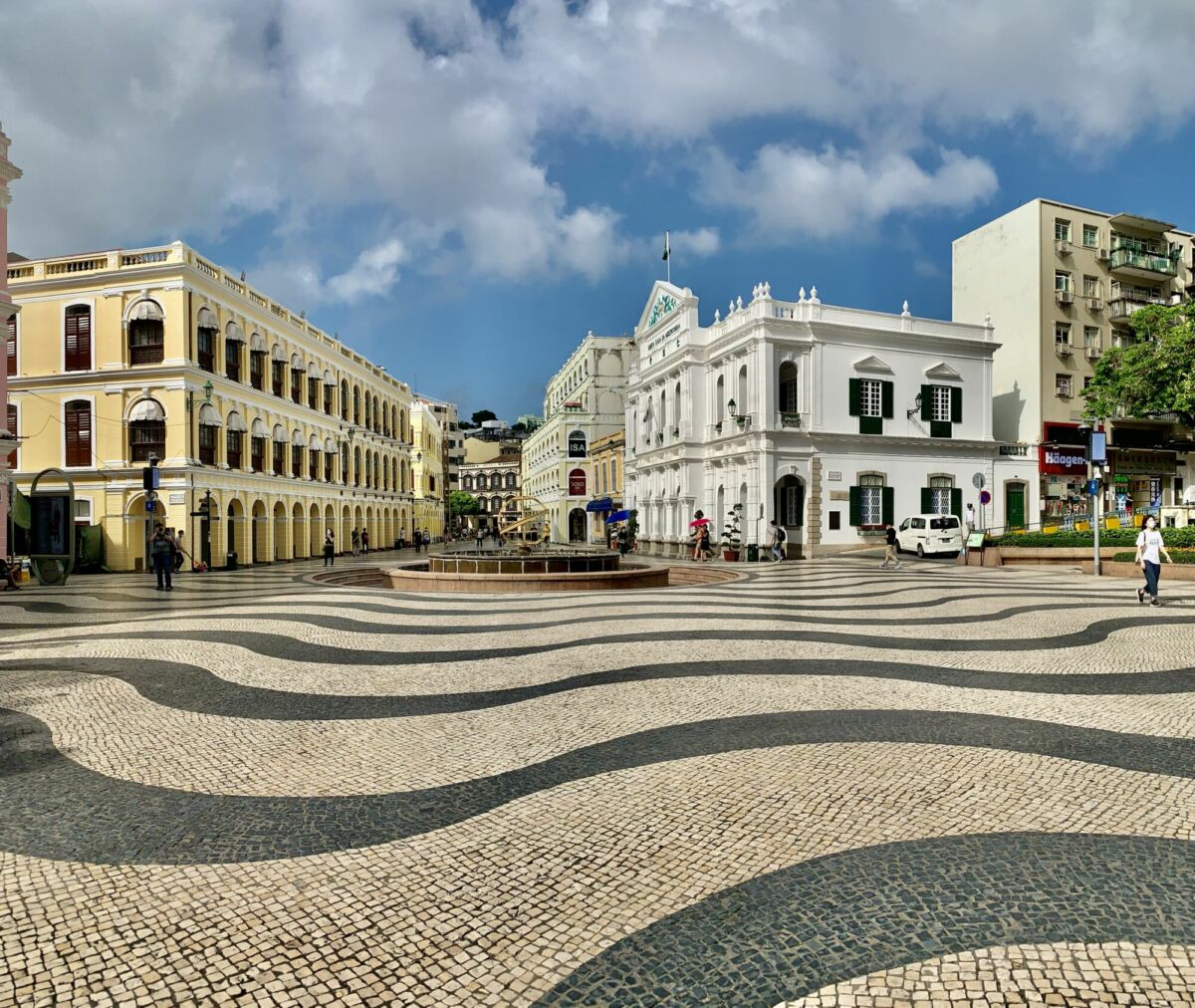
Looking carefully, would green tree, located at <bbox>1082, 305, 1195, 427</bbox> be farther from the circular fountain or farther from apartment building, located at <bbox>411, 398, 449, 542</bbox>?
apartment building, located at <bbox>411, 398, 449, 542</bbox>

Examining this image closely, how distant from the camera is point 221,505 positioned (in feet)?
104

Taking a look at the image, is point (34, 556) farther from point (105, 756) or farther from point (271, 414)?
point (105, 756)

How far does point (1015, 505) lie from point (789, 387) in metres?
13.7

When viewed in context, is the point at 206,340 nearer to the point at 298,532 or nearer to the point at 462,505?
the point at 298,532

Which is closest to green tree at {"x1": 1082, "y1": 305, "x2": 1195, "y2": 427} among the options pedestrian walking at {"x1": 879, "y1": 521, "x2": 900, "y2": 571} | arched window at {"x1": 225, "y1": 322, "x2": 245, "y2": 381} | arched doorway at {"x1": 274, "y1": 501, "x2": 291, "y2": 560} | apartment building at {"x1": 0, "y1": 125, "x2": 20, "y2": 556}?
pedestrian walking at {"x1": 879, "y1": 521, "x2": 900, "y2": 571}

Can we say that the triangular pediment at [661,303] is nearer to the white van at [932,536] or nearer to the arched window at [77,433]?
the white van at [932,536]

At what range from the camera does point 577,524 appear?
6134 cm

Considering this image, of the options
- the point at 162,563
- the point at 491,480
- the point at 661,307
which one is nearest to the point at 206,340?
the point at 162,563

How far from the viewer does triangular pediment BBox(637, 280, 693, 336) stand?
3855 centimetres

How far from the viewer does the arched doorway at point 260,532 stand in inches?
1387

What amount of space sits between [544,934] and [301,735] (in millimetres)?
3483

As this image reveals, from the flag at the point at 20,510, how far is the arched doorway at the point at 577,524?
133 feet

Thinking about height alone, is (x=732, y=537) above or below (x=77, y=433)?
below

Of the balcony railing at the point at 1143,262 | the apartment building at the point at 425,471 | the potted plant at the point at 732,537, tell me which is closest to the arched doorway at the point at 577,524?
the apartment building at the point at 425,471
